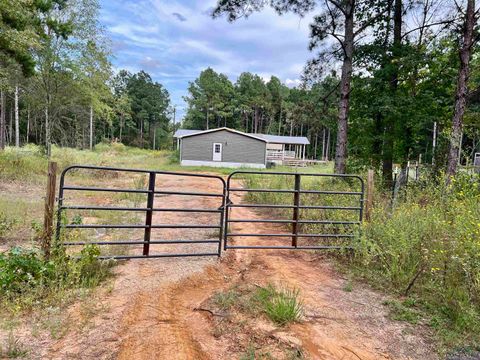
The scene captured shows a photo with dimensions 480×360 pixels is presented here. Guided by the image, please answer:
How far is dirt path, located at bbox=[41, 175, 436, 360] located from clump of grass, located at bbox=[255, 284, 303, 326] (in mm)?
109

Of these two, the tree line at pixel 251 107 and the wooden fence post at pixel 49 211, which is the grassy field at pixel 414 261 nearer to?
the wooden fence post at pixel 49 211

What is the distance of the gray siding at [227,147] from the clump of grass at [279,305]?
2377 cm

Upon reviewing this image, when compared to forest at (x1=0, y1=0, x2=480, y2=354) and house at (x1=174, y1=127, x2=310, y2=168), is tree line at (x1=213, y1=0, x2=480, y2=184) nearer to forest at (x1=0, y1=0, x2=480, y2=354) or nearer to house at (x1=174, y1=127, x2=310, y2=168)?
forest at (x1=0, y1=0, x2=480, y2=354)

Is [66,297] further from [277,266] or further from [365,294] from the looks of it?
[365,294]

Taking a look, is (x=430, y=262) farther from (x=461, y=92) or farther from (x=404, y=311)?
(x=461, y=92)

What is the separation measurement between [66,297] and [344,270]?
3.64 m

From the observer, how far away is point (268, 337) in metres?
2.77

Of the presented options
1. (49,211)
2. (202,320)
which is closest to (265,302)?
(202,320)

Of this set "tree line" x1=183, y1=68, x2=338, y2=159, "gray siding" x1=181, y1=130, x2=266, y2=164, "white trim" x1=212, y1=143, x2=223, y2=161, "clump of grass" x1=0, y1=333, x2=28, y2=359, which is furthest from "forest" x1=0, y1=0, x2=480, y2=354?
"tree line" x1=183, y1=68, x2=338, y2=159

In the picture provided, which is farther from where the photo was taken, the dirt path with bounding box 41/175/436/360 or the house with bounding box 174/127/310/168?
the house with bounding box 174/127/310/168

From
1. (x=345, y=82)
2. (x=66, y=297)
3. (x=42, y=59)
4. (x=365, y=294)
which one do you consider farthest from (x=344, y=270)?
(x=42, y=59)

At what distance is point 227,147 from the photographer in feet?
89.6

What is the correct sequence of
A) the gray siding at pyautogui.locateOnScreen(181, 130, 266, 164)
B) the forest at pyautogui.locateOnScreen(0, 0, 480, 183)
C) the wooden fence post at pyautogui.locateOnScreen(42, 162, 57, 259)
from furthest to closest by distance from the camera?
1. the gray siding at pyautogui.locateOnScreen(181, 130, 266, 164)
2. the forest at pyautogui.locateOnScreen(0, 0, 480, 183)
3. the wooden fence post at pyautogui.locateOnScreen(42, 162, 57, 259)

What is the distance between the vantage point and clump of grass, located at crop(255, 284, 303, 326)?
9.98 ft
